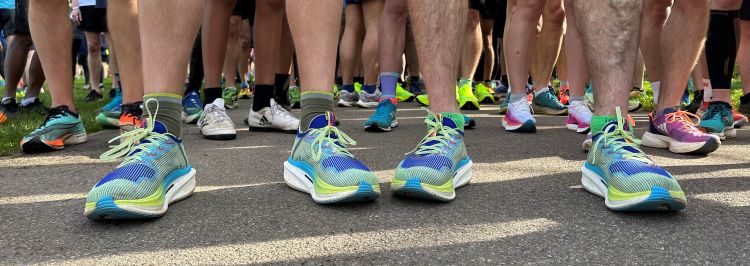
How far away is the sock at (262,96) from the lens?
340 cm

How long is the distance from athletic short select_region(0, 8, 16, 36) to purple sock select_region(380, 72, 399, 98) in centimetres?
427

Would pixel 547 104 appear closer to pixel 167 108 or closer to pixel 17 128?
pixel 167 108

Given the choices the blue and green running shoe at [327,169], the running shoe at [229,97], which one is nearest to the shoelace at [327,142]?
the blue and green running shoe at [327,169]

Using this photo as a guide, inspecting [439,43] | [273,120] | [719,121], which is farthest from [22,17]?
[719,121]

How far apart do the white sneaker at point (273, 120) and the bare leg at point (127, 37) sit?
0.72 meters

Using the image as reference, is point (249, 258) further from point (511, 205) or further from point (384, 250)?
point (511, 205)

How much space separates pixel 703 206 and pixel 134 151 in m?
1.60

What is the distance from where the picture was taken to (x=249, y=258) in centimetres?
121

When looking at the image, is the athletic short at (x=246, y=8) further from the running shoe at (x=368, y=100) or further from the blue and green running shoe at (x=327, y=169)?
the blue and green running shoe at (x=327, y=169)

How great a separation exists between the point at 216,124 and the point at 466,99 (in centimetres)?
233

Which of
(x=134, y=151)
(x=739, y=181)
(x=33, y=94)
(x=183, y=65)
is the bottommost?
(x=33, y=94)

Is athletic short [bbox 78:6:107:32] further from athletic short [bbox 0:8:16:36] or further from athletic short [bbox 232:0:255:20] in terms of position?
athletic short [bbox 232:0:255:20]

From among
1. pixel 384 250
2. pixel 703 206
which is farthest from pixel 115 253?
pixel 703 206

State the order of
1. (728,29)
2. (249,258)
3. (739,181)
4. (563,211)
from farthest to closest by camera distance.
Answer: (728,29)
(739,181)
(563,211)
(249,258)
